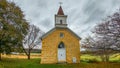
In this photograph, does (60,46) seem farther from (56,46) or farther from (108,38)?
(108,38)

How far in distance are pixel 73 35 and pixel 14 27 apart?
10510 millimetres

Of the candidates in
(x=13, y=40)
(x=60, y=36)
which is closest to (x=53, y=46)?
(x=60, y=36)

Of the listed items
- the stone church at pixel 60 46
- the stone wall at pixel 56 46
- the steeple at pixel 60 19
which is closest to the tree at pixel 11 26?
the stone church at pixel 60 46

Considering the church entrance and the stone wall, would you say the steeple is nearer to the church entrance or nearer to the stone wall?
the stone wall

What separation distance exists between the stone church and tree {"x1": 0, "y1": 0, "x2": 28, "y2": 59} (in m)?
4.98

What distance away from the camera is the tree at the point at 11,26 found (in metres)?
42.9

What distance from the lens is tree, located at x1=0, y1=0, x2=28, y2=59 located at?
42.9 m

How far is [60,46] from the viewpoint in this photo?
145 feet

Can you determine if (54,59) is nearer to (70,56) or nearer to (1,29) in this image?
(70,56)

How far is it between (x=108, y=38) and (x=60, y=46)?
22.6 m

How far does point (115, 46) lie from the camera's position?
21.8 m

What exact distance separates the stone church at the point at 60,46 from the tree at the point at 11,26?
4983 mm

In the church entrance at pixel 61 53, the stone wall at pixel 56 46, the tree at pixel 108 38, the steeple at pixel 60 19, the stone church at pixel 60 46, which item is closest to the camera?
the tree at pixel 108 38

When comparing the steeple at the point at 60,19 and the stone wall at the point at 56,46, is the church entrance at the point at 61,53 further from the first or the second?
the steeple at the point at 60,19
